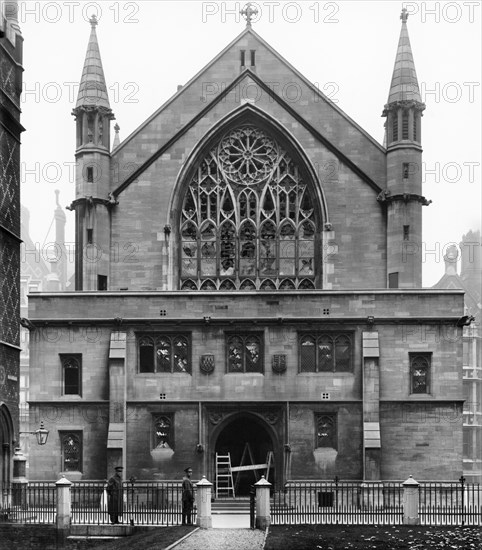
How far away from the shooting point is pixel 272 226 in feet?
165

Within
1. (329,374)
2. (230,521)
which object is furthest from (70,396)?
(230,521)

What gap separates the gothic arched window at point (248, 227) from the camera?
1975 inches

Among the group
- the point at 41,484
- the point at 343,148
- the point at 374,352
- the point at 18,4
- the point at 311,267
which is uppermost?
the point at 18,4

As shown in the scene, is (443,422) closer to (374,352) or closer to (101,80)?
(374,352)

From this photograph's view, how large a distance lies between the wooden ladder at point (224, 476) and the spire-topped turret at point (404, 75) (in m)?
15.0

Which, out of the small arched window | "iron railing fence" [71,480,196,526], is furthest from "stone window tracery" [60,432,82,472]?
the small arched window

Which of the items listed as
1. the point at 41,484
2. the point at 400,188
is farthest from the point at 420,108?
the point at 41,484

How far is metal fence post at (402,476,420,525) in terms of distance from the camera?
35156mm

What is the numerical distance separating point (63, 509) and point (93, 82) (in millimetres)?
19924

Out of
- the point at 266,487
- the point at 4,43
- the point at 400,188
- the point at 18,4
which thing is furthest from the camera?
A: the point at 400,188

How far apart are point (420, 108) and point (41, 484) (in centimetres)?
1972

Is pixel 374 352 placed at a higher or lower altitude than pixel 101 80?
lower

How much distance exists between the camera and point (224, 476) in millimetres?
44594

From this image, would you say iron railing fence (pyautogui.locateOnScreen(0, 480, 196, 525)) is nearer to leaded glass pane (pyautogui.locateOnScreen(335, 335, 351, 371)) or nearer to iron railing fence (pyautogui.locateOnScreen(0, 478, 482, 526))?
iron railing fence (pyautogui.locateOnScreen(0, 478, 482, 526))
